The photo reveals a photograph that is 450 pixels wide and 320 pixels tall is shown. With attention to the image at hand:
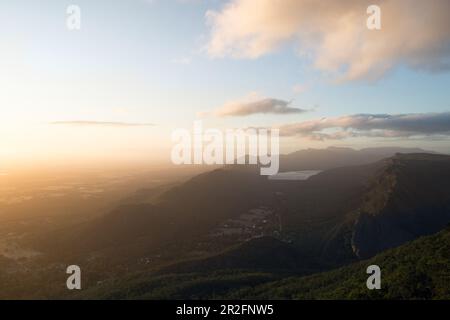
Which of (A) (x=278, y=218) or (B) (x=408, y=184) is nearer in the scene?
(B) (x=408, y=184)

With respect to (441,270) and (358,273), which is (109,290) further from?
(441,270)

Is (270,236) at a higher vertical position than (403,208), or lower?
lower

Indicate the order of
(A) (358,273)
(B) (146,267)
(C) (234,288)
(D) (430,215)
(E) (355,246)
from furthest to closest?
(D) (430,215)
(E) (355,246)
(B) (146,267)
(C) (234,288)
(A) (358,273)

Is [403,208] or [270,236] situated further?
[403,208]

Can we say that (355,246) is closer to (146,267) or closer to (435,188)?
(435,188)

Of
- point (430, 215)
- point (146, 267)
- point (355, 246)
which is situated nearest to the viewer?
point (146, 267)

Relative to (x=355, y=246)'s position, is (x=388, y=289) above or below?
above

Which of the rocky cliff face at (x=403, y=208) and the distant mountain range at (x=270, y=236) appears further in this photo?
the rocky cliff face at (x=403, y=208)

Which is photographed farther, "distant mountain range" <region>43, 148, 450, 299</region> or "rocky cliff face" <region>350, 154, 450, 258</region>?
"rocky cliff face" <region>350, 154, 450, 258</region>
